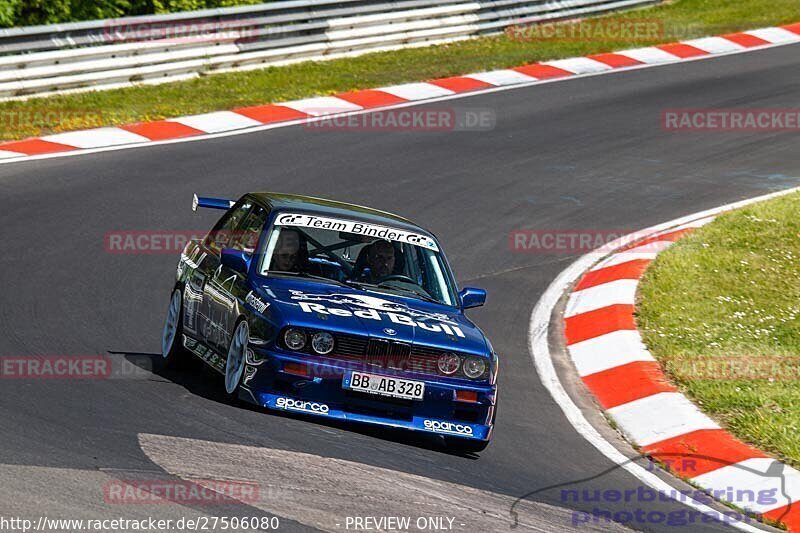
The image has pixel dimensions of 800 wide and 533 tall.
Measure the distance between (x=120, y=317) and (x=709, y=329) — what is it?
16.2ft

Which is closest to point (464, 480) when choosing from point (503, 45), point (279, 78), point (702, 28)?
point (279, 78)

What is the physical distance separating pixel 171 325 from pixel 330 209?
1.44 meters

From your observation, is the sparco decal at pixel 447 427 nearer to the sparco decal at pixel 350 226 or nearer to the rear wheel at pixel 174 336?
the sparco decal at pixel 350 226

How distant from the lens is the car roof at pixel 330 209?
9.27 meters

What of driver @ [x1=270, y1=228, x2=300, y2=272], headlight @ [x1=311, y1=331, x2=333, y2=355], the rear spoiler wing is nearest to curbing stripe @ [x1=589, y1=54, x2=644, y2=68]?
the rear spoiler wing

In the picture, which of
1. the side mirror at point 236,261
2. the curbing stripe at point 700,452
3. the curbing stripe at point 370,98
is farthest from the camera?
the curbing stripe at point 370,98

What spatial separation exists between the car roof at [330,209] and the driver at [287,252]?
0.98ft

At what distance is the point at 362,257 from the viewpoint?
358 inches

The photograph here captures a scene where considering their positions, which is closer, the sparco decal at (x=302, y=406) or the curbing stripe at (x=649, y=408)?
the sparco decal at (x=302, y=406)

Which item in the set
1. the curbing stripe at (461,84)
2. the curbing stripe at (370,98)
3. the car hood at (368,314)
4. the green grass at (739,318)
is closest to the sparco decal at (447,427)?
the car hood at (368,314)

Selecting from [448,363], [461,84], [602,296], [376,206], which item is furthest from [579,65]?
[448,363]

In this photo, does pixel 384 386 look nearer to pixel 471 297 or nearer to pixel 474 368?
pixel 474 368

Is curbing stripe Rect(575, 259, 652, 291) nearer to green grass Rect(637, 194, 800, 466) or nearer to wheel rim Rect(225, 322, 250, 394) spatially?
green grass Rect(637, 194, 800, 466)

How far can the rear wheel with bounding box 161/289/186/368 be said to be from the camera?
9.17 meters
